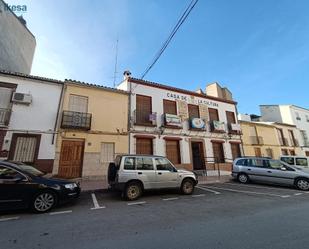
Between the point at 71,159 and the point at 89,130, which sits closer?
the point at 71,159

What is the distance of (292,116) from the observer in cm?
2545

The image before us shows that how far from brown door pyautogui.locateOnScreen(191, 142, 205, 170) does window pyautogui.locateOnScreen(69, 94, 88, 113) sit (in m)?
9.22

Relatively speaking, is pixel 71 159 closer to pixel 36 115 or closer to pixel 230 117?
pixel 36 115

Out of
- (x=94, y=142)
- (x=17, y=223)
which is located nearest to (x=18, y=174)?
(x=17, y=223)

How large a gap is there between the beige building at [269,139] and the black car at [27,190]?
57.7 feet

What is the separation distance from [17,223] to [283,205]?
323 inches

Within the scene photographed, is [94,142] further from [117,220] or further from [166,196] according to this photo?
[117,220]

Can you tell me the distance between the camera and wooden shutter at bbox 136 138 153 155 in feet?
42.7

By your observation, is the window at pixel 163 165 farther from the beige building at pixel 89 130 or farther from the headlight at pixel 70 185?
the beige building at pixel 89 130

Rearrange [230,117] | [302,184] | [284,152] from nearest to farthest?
[302,184] < [230,117] < [284,152]

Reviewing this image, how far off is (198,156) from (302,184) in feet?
24.5

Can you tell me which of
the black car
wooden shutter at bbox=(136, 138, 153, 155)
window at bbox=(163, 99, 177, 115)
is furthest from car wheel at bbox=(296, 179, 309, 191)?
the black car

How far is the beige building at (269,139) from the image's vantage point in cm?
1909

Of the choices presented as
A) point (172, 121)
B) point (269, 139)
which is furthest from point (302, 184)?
point (269, 139)
